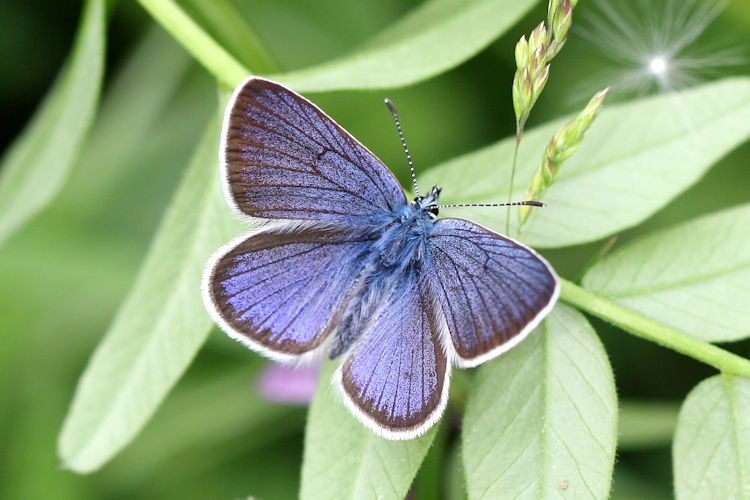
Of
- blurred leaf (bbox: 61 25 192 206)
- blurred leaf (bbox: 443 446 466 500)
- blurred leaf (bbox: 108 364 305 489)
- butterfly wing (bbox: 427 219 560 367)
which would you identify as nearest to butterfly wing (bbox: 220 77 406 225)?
butterfly wing (bbox: 427 219 560 367)

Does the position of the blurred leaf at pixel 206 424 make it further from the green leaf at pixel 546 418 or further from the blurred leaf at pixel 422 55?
the green leaf at pixel 546 418

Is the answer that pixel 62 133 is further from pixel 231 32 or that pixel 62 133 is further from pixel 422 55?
pixel 422 55

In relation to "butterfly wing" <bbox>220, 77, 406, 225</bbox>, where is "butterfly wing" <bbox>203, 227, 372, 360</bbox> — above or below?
below

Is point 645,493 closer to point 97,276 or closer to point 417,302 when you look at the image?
point 417,302

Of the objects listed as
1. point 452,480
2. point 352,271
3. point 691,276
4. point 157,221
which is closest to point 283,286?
point 352,271

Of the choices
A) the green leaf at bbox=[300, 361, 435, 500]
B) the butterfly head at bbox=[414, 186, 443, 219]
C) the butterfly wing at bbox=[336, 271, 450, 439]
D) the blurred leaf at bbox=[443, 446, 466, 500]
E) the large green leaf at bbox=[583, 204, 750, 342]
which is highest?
the large green leaf at bbox=[583, 204, 750, 342]

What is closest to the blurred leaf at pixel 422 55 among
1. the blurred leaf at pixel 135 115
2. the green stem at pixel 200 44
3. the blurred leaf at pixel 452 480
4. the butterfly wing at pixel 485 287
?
the green stem at pixel 200 44

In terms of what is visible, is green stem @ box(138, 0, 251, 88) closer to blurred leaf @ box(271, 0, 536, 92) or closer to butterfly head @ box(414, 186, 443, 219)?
blurred leaf @ box(271, 0, 536, 92)
